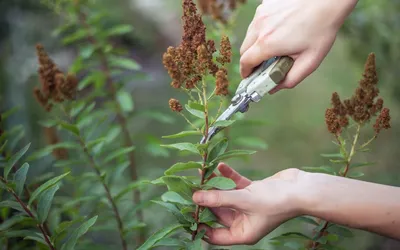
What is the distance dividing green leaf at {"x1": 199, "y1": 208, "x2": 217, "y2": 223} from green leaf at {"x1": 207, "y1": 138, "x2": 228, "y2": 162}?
121 millimetres

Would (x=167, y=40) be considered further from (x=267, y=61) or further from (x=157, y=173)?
(x=267, y=61)

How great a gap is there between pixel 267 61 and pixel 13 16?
2.55 m

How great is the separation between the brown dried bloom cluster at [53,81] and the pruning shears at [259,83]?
22.0 inches

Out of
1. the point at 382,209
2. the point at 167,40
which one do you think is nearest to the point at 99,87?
the point at 382,209

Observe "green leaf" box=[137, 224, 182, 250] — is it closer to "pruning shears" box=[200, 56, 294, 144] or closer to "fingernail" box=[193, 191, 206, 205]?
"fingernail" box=[193, 191, 206, 205]

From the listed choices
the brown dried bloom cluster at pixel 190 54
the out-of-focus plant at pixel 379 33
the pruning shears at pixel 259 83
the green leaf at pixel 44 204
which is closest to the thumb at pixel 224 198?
the pruning shears at pixel 259 83

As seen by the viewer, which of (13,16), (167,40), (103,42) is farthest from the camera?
(167,40)

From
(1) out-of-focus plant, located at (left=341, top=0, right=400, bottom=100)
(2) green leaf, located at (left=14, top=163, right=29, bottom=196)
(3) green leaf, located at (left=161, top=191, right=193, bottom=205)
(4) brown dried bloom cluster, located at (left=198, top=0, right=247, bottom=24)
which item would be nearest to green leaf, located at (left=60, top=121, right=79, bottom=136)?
(2) green leaf, located at (left=14, top=163, right=29, bottom=196)

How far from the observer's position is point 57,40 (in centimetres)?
369

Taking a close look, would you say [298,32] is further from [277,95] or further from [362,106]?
[277,95]

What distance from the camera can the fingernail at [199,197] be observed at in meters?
1.02

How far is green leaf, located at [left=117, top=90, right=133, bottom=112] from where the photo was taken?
1.73 meters

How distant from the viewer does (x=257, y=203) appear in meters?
1.01

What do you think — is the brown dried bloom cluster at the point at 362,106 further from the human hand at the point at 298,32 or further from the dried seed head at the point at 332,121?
the human hand at the point at 298,32
